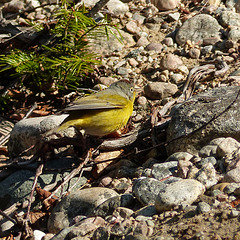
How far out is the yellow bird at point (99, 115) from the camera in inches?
169

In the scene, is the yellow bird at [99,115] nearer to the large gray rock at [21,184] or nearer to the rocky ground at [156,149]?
the rocky ground at [156,149]

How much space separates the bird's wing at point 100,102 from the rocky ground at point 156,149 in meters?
0.37

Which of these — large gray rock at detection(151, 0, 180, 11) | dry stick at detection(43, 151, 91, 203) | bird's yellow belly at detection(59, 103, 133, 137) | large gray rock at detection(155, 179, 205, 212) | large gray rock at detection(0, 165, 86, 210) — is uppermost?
large gray rock at detection(151, 0, 180, 11)

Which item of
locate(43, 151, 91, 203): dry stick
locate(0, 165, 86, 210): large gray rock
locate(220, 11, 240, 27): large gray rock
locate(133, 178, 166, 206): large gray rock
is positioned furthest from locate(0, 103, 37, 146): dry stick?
locate(220, 11, 240, 27): large gray rock

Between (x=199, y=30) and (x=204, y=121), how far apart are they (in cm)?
257

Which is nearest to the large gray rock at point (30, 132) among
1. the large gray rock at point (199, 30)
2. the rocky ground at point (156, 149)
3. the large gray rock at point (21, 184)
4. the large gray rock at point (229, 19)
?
the rocky ground at point (156, 149)

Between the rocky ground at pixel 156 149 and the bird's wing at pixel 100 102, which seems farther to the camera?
the bird's wing at pixel 100 102

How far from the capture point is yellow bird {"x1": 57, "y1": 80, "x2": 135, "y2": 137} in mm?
4282

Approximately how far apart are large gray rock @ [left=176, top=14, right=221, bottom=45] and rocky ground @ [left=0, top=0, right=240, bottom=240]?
0.05ft

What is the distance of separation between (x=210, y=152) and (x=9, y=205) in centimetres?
205

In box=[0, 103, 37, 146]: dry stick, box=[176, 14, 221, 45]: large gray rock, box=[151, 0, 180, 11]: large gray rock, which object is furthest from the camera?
box=[151, 0, 180, 11]: large gray rock

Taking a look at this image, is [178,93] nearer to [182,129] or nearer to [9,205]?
[182,129]

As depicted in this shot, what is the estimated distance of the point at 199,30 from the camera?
19.7 feet

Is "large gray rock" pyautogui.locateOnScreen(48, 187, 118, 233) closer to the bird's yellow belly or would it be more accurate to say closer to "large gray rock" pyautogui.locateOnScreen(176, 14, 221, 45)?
the bird's yellow belly
